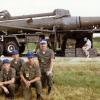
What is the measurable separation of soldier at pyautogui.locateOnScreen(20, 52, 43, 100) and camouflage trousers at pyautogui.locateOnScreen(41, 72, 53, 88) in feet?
2.26

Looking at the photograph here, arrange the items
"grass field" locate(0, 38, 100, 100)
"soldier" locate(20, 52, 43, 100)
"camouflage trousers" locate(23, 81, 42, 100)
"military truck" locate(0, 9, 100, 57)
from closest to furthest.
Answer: "soldier" locate(20, 52, 43, 100) → "camouflage trousers" locate(23, 81, 42, 100) → "grass field" locate(0, 38, 100, 100) → "military truck" locate(0, 9, 100, 57)

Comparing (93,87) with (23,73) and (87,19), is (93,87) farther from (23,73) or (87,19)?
(87,19)

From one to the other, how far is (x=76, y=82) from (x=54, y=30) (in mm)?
11078

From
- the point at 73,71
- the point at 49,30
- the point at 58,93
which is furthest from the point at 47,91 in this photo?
the point at 49,30

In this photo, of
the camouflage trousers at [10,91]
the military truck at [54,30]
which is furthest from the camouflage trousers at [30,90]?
the military truck at [54,30]

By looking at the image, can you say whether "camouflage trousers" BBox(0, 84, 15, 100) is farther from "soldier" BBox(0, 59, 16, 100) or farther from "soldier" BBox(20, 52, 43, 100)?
"soldier" BBox(20, 52, 43, 100)

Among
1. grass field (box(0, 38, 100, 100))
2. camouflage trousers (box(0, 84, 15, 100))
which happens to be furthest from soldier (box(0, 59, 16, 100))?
grass field (box(0, 38, 100, 100))

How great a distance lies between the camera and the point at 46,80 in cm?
1309

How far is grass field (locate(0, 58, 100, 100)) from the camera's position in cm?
1287

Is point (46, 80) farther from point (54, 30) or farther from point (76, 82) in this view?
point (54, 30)

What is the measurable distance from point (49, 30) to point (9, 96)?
13.6 m

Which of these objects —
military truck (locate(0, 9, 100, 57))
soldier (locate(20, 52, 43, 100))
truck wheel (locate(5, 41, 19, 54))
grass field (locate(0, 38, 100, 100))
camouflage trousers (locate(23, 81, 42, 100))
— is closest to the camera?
soldier (locate(20, 52, 43, 100))

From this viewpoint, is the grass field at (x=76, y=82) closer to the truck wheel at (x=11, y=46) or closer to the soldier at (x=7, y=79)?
the soldier at (x=7, y=79)

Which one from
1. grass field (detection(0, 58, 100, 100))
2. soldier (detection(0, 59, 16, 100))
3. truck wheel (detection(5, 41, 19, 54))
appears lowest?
truck wheel (detection(5, 41, 19, 54))
